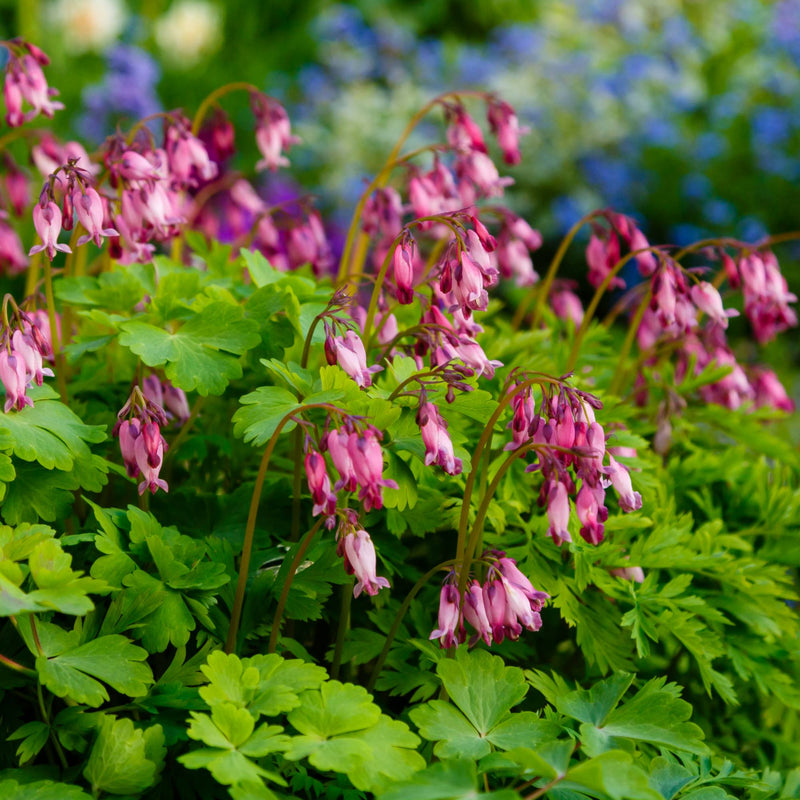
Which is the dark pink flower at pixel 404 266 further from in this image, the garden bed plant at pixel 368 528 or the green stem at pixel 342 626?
the green stem at pixel 342 626

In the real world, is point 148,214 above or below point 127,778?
above

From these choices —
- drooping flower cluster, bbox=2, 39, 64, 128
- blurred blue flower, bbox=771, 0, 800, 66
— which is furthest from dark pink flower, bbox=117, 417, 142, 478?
blurred blue flower, bbox=771, 0, 800, 66

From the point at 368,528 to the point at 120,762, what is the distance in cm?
74

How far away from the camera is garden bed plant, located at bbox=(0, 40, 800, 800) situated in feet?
5.44

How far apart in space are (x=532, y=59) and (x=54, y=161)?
21.5 ft

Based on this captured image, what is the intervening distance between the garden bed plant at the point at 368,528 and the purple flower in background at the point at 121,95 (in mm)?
3841

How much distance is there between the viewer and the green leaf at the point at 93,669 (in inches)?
64.9

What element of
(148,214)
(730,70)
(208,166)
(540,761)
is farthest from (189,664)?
(730,70)

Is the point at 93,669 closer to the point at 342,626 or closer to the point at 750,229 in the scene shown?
the point at 342,626

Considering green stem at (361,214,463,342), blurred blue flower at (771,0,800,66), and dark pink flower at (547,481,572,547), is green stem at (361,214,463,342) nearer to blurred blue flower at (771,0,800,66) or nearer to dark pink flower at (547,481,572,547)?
dark pink flower at (547,481,572,547)

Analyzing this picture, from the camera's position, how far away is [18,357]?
5.88 feet

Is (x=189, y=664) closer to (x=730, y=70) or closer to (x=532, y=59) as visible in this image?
(x=532, y=59)

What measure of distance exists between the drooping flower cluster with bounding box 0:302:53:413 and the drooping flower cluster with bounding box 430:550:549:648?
86cm

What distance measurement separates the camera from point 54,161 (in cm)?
280
